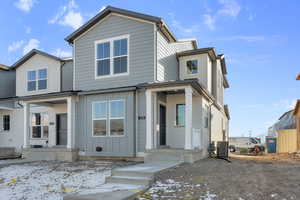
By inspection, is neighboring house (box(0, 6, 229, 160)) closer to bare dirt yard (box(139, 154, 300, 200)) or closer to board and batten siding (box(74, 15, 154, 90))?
board and batten siding (box(74, 15, 154, 90))

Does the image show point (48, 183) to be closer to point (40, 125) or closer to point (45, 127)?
point (45, 127)

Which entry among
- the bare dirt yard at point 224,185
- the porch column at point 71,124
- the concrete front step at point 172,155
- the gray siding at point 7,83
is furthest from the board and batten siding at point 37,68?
the bare dirt yard at point 224,185

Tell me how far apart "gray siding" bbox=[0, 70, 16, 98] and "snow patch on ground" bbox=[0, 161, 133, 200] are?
9.14 meters

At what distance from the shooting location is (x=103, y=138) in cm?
1155

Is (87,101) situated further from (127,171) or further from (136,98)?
(127,171)

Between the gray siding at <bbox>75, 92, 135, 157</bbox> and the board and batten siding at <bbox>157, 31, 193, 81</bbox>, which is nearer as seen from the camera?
the gray siding at <bbox>75, 92, 135, 157</bbox>

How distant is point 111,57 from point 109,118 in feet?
9.41

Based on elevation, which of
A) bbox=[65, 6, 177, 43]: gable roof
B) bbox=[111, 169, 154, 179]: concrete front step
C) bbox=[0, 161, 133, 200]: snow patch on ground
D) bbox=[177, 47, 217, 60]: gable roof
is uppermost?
bbox=[65, 6, 177, 43]: gable roof

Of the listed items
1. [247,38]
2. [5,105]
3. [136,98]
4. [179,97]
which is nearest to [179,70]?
[179,97]

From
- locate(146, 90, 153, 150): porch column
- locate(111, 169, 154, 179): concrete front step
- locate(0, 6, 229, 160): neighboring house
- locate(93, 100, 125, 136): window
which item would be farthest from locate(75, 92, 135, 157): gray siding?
locate(111, 169, 154, 179): concrete front step

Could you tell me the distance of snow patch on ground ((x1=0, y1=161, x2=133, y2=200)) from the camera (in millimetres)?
6065

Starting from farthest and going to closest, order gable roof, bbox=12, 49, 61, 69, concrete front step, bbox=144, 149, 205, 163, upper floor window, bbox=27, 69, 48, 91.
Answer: upper floor window, bbox=27, 69, 48, 91, gable roof, bbox=12, 49, 61, 69, concrete front step, bbox=144, 149, 205, 163

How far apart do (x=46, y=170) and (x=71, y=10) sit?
7.89 meters

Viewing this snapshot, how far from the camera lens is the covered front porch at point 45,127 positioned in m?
12.8
